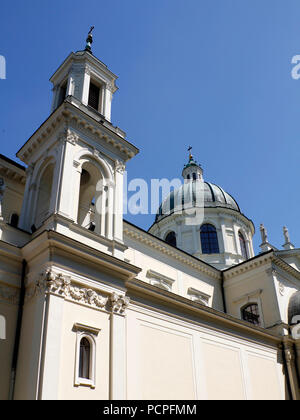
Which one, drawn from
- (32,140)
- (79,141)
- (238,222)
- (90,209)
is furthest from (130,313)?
(238,222)

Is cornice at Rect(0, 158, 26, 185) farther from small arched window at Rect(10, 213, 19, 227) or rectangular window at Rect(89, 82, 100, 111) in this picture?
rectangular window at Rect(89, 82, 100, 111)

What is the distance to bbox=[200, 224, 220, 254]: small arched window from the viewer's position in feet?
106

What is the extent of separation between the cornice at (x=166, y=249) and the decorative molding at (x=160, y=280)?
1.54m

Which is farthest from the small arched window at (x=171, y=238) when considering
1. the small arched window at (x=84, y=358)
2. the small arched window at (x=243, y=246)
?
the small arched window at (x=84, y=358)

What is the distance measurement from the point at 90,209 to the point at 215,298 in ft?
38.7

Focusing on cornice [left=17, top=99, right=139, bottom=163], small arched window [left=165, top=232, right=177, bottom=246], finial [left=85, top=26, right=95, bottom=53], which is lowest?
cornice [left=17, top=99, right=139, bottom=163]

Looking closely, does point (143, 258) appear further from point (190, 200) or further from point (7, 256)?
point (190, 200)

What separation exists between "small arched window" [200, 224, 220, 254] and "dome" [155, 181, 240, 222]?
2.09 metres

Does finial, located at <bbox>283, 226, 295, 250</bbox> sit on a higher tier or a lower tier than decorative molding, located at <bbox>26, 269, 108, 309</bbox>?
higher

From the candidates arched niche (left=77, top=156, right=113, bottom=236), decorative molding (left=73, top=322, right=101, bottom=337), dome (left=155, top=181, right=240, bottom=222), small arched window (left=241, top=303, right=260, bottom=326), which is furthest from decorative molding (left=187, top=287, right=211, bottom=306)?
decorative molding (left=73, top=322, right=101, bottom=337)

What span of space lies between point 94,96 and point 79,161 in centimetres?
481

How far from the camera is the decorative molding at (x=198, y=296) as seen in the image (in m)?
24.6

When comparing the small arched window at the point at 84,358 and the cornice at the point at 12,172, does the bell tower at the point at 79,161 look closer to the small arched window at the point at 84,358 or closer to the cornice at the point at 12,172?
the cornice at the point at 12,172

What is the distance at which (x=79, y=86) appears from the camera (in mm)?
17859
